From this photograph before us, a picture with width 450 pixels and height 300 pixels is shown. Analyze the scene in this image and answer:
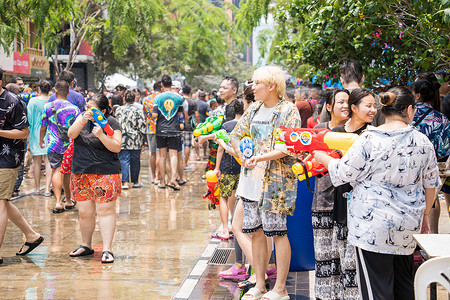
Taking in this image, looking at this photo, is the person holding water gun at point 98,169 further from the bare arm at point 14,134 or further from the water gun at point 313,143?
the water gun at point 313,143

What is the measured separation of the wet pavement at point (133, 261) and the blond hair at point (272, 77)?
191cm

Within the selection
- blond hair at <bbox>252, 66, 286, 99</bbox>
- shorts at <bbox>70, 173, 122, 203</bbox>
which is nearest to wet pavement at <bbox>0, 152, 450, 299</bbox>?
shorts at <bbox>70, 173, 122, 203</bbox>

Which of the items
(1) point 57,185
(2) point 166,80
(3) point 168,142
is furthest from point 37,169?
(2) point 166,80

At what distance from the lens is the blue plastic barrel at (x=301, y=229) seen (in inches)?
242

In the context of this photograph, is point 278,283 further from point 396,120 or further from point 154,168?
point 154,168

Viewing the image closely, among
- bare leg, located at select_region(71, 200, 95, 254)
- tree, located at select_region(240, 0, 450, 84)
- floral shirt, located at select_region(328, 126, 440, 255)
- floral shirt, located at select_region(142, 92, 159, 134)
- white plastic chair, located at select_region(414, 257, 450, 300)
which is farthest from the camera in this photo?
floral shirt, located at select_region(142, 92, 159, 134)

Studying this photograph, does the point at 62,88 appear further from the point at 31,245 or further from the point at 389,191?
the point at 389,191

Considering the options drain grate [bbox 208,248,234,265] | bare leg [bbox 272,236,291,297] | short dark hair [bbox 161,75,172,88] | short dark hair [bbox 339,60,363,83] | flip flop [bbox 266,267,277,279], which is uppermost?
short dark hair [bbox 161,75,172,88]

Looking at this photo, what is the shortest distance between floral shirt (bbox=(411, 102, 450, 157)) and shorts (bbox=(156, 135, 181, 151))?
22.1 ft

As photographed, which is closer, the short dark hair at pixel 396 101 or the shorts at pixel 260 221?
the short dark hair at pixel 396 101

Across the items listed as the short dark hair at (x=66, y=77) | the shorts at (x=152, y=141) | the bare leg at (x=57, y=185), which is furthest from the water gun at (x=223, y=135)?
the shorts at (x=152, y=141)

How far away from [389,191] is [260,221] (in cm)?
172

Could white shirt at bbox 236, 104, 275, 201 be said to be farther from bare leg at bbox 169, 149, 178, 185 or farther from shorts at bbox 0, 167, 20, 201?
bare leg at bbox 169, 149, 178, 185

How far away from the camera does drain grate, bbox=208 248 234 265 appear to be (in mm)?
6922
